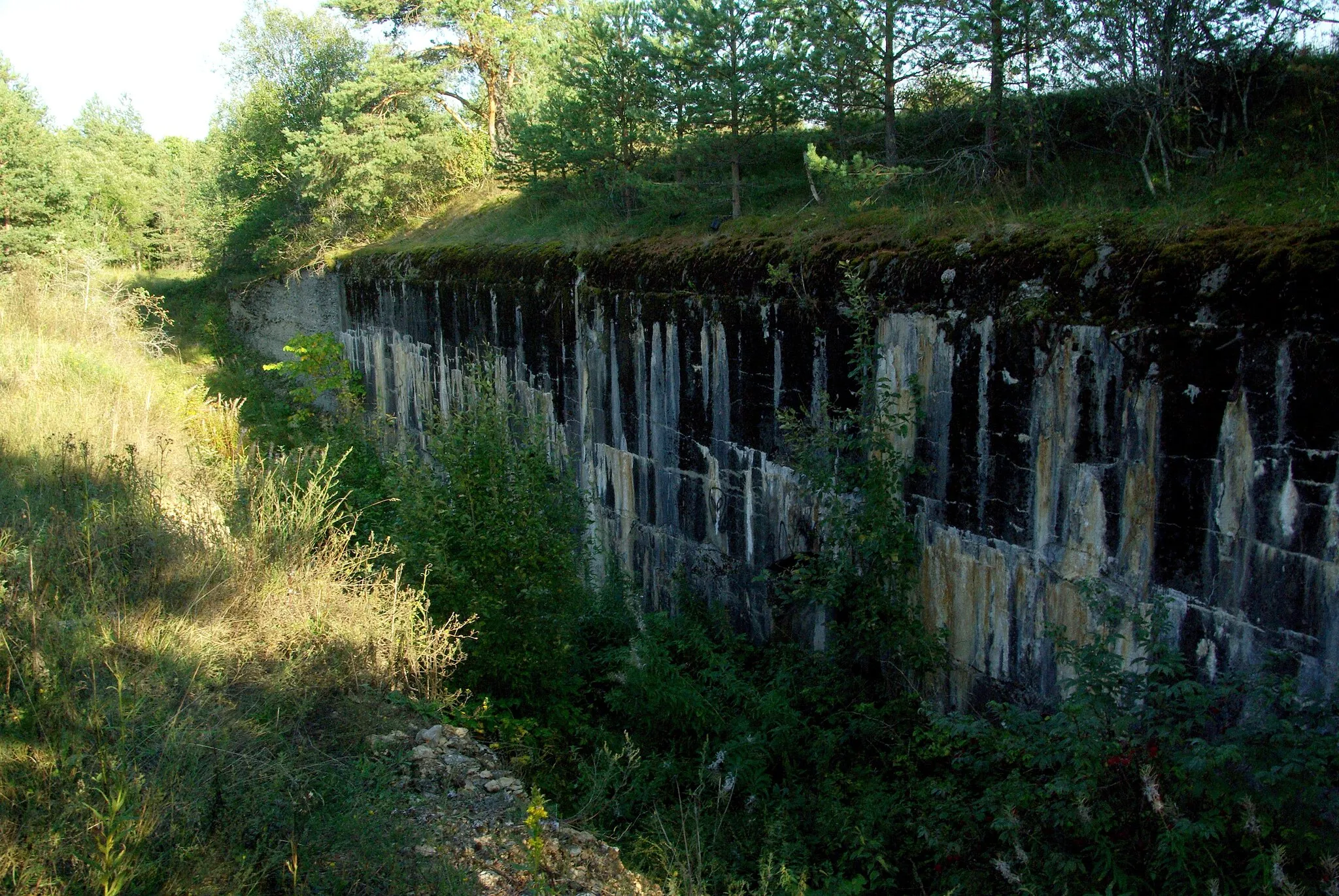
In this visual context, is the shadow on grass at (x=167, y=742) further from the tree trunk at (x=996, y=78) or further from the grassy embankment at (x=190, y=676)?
the tree trunk at (x=996, y=78)

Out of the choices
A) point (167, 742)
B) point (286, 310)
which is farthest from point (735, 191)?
point (286, 310)

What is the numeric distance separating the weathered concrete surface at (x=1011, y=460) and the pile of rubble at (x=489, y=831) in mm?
2709

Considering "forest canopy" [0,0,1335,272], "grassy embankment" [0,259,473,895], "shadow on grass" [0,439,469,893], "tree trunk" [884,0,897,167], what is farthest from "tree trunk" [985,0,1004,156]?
"shadow on grass" [0,439,469,893]

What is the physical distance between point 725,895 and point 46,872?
2686mm

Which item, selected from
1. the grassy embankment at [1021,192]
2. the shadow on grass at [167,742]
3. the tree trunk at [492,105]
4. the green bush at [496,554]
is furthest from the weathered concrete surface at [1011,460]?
the tree trunk at [492,105]

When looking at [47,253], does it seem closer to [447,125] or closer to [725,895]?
[447,125]

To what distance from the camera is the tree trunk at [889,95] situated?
8.60m

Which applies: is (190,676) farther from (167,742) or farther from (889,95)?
(889,95)

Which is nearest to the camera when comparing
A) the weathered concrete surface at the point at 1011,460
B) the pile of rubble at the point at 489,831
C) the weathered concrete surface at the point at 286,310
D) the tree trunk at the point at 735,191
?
the pile of rubble at the point at 489,831

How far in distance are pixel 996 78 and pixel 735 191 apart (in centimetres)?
280

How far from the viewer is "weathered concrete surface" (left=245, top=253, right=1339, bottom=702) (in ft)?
13.4

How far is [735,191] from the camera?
31.9 feet

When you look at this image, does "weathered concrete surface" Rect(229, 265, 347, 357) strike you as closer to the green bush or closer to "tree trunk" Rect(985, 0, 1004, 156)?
the green bush

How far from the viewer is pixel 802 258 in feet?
22.3
